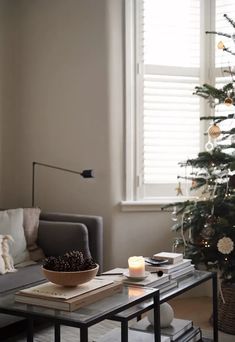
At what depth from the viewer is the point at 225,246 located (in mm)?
3066

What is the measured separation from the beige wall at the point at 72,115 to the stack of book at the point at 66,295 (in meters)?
1.76

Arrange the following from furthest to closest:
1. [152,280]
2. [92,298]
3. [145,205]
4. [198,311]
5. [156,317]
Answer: [145,205]
[198,311]
[152,280]
[156,317]
[92,298]

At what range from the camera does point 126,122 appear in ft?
13.2

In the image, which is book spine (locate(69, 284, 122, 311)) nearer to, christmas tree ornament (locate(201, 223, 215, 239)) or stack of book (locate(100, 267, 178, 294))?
stack of book (locate(100, 267, 178, 294))

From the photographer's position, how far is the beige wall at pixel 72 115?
398 cm

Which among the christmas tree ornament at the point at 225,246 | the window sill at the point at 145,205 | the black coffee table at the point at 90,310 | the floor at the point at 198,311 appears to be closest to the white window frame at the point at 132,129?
the window sill at the point at 145,205

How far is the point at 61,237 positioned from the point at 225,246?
119 centimetres

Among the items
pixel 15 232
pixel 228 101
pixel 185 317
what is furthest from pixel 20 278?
pixel 228 101

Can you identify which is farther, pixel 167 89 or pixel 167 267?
pixel 167 89

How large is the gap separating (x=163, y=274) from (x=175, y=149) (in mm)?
1800

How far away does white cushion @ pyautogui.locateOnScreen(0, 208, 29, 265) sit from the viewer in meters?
3.43

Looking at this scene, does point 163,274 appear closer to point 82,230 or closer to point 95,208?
point 82,230

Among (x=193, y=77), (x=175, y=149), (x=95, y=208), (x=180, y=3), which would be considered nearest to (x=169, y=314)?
(x=95, y=208)

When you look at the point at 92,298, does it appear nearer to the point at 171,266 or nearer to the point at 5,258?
the point at 171,266
